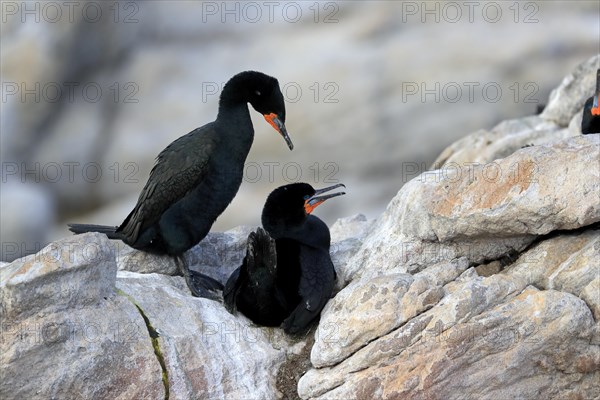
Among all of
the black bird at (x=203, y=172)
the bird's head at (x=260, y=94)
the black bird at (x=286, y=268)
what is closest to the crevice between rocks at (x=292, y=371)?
the black bird at (x=286, y=268)

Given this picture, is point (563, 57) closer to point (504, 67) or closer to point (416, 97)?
point (504, 67)

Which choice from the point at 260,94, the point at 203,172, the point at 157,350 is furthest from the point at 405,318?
the point at 260,94

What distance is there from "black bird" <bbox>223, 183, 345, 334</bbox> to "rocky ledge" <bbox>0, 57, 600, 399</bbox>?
13 cm

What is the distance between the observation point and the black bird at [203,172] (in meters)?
6.47

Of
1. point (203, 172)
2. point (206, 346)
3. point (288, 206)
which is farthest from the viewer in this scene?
point (203, 172)

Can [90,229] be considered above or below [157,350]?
above

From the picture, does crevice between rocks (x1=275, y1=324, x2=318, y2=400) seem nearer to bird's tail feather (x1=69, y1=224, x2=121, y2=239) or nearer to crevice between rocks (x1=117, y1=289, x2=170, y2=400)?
crevice between rocks (x1=117, y1=289, x2=170, y2=400)

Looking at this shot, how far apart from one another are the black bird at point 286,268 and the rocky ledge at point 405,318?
0.41 feet

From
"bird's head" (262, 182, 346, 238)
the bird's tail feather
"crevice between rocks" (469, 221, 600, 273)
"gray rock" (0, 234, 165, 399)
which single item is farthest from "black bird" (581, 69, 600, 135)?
"gray rock" (0, 234, 165, 399)

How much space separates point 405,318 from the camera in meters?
5.38

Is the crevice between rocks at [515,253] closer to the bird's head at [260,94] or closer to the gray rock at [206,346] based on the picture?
the gray rock at [206,346]

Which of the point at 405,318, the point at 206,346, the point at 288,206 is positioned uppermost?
the point at 288,206

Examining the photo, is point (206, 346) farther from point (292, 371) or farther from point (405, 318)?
point (405, 318)

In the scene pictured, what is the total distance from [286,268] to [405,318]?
1.06 metres
